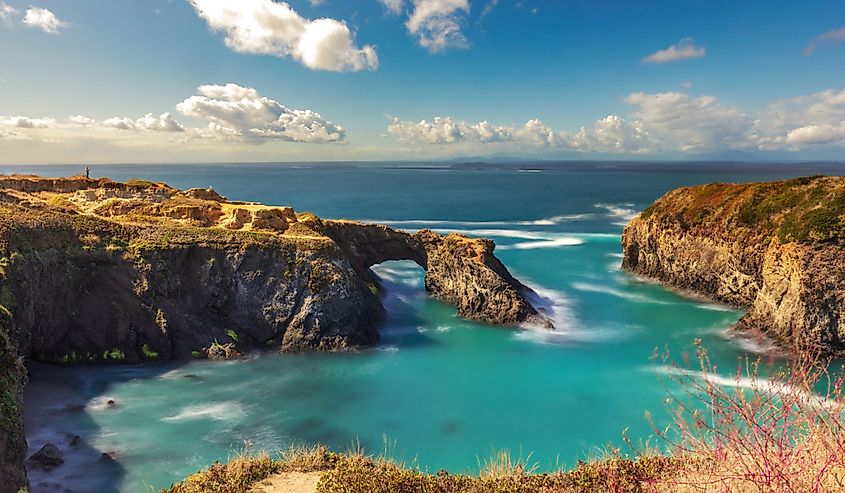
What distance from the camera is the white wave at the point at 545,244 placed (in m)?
75.4

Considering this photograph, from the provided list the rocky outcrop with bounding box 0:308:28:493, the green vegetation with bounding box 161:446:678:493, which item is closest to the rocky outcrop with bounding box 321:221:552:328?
the green vegetation with bounding box 161:446:678:493

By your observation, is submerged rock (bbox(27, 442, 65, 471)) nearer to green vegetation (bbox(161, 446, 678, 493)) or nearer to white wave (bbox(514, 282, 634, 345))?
green vegetation (bbox(161, 446, 678, 493))

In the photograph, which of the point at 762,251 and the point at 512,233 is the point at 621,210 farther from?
the point at 762,251

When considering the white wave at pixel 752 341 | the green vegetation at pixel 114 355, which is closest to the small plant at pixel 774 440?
the white wave at pixel 752 341

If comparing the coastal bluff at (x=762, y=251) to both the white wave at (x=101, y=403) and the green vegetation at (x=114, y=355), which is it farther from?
the green vegetation at (x=114, y=355)

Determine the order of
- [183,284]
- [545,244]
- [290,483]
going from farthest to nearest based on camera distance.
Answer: [545,244]
[183,284]
[290,483]

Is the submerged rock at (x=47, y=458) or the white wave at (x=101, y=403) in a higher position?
the submerged rock at (x=47, y=458)

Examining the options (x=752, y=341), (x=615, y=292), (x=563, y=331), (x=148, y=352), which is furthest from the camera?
(x=615, y=292)

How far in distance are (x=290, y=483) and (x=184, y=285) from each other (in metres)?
23.6

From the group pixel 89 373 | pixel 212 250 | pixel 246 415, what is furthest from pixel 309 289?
pixel 89 373

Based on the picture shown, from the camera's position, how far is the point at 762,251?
135 feet

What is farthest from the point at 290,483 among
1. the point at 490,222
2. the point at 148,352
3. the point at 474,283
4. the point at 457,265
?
the point at 490,222

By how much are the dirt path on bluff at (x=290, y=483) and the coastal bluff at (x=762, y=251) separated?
22.4 meters

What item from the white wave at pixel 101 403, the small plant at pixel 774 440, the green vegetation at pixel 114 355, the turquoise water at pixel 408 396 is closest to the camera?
the small plant at pixel 774 440
